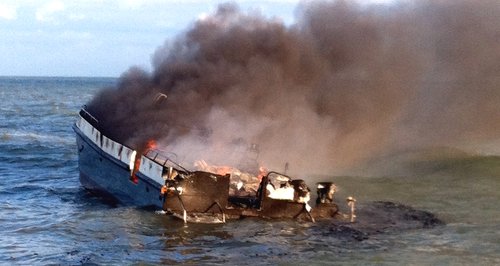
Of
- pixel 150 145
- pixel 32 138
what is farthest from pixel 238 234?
pixel 32 138

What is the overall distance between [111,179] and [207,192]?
17.5 ft

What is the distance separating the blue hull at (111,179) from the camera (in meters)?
18.2

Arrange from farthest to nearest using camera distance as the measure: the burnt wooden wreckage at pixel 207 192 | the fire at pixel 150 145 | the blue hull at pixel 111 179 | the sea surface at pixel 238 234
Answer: the fire at pixel 150 145 < the blue hull at pixel 111 179 < the burnt wooden wreckage at pixel 207 192 < the sea surface at pixel 238 234

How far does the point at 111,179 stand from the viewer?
20.6 metres

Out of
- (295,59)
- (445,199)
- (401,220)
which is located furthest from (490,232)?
(295,59)

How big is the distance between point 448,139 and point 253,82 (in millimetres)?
14140

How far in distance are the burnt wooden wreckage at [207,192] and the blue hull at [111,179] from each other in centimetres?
3

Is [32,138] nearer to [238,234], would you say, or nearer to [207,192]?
[207,192]

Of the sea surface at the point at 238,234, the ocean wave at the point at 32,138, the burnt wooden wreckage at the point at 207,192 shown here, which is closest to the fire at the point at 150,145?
the burnt wooden wreckage at the point at 207,192

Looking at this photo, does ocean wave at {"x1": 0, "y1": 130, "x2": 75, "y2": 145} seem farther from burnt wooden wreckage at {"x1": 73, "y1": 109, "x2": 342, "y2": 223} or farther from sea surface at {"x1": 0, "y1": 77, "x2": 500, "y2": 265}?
burnt wooden wreckage at {"x1": 73, "y1": 109, "x2": 342, "y2": 223}

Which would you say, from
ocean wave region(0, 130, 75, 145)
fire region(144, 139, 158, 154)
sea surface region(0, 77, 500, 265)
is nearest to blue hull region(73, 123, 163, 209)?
sea surface region(0, 77, 500, 265)

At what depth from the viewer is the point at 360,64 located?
27859mm

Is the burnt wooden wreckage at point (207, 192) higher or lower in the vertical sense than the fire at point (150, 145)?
lower

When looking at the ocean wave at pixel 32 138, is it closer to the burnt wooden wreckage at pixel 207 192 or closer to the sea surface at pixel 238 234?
the sea surface at pixel 238 234
